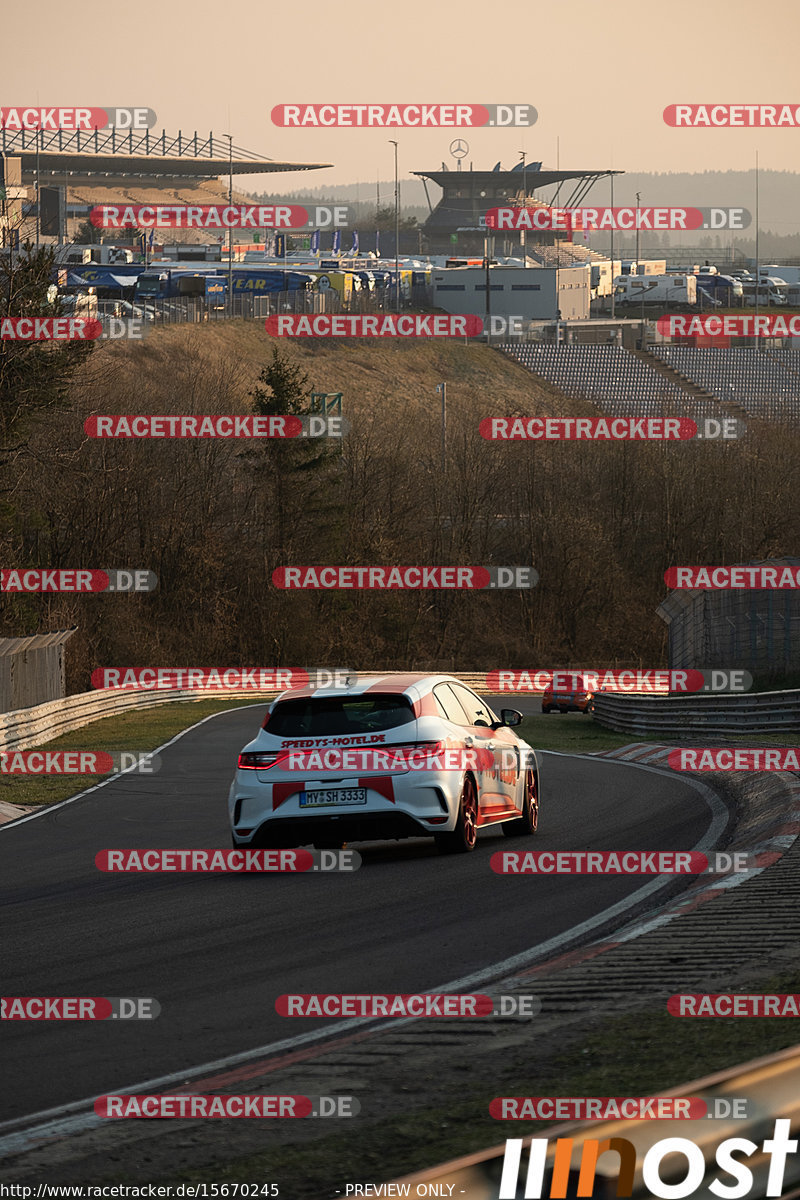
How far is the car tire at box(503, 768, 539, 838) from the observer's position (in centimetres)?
1451

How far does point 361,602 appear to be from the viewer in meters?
67.2

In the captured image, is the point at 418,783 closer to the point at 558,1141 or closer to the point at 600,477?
the point at 558,1141

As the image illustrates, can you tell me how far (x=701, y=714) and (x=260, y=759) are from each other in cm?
1875

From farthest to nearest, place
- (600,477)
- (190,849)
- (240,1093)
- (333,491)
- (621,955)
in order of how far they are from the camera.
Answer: (600,477)
(333,491)
(190,849)
(621,955)
(240,1093)

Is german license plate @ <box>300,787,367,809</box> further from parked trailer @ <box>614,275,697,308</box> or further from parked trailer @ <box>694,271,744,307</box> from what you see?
parked trailer @ <box>694,271,744,307</box>

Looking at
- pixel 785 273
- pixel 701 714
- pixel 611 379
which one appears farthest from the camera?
pixel 785 273

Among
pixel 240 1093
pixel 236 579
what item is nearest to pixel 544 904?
pixel 240 1093

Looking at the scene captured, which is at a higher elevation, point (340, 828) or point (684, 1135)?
point (684, 1135)

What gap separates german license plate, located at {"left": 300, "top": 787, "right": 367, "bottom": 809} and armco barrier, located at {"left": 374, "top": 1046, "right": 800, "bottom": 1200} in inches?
324

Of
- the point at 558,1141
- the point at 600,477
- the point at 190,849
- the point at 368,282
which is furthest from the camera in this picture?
the point at 368,282

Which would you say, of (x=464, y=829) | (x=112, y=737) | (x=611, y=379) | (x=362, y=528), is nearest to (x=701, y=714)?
(x=112, y=737)

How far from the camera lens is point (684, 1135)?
3865mm

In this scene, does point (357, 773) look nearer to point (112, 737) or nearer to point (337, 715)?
point (337, 715)

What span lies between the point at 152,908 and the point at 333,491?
6197 centimetres
